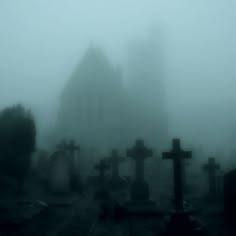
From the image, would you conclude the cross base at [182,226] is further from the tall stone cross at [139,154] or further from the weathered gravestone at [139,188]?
the tall stone cross at [139,154]

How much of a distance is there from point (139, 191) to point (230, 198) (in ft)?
15.4

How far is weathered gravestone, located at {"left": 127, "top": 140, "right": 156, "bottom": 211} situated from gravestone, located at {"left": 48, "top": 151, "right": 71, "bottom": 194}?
5277 mm

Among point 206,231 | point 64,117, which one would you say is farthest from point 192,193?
point 64,117

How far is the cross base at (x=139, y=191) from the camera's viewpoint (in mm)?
18337

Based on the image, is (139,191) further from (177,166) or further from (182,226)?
(182,226)

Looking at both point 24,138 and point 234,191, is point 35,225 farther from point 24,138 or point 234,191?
point 24,138

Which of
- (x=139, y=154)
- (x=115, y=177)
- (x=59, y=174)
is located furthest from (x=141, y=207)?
(x=115, y=177)

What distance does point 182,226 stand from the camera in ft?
37.8

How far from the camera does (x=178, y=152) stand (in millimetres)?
13977

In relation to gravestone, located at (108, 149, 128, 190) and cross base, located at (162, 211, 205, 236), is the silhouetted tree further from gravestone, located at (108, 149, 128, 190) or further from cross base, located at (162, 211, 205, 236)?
cross base, located at (162, 211, 205, 236)

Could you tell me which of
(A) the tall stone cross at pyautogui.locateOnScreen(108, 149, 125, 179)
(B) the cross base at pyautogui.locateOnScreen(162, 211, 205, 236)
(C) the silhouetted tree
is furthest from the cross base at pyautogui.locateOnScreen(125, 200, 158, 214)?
(C) the silhouetted tree

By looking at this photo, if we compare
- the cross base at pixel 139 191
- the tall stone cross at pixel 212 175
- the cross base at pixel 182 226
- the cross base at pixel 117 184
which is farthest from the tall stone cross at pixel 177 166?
the cross base at pixel 117 184

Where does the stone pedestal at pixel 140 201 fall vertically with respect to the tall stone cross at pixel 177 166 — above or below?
below

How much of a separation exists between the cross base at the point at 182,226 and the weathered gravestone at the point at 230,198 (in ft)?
9.27
